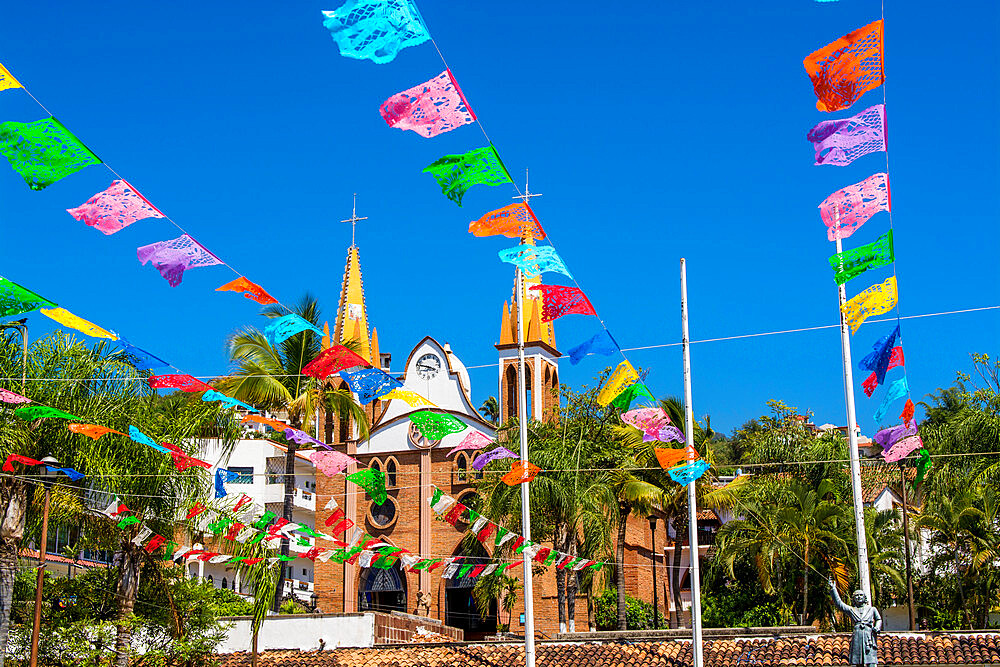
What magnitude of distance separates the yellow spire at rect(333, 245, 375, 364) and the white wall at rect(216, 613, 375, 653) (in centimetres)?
2759

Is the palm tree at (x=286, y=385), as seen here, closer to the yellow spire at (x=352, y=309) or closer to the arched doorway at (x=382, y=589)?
the arched doorway at (x=382, y=589)

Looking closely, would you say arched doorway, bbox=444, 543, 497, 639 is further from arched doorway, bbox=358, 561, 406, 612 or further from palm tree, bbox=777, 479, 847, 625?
palm tree, bbox=777, 479, 847, 625

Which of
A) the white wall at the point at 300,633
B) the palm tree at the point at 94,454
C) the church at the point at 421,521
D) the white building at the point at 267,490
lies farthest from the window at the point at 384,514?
the palm tree at the point at 94,454

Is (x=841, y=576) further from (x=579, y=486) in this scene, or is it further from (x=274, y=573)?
(x=274, y=573)

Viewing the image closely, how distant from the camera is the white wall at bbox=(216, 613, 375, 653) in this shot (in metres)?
31.3

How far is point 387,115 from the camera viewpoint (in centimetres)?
1322

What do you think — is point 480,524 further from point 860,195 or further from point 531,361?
point 531,361

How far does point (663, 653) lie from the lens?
2664cm

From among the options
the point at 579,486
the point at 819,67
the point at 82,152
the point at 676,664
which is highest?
the point at 819,67

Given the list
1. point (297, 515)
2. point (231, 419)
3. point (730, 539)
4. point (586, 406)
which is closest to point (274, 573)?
point (231, 419)

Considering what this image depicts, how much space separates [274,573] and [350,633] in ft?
23.7

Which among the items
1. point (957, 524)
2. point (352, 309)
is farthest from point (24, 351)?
point (352, 309)

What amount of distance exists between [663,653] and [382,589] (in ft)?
71.4

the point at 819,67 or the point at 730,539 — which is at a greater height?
the point at 819,67
